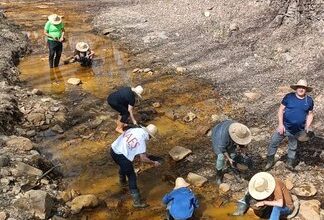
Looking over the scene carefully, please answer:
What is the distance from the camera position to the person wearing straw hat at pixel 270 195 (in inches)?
238

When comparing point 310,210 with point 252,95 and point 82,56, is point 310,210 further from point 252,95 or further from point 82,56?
point 82,56

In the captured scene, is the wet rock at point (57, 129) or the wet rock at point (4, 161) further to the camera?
the wet rock at point (57, 129)

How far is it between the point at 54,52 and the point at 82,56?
2.89 ft

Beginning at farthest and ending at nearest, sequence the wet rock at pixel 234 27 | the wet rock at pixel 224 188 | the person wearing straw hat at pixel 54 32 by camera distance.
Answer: the wet rock at pixel 234 27, the person wearing straw hat at pixel 54 32, the wet rock at pixel 224 188

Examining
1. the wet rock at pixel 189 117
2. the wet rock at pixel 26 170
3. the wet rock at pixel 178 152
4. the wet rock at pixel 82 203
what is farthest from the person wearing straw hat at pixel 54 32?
the wet rock at pixel 82 203

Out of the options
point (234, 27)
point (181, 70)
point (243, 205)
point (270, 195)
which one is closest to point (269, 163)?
point (243, 205)

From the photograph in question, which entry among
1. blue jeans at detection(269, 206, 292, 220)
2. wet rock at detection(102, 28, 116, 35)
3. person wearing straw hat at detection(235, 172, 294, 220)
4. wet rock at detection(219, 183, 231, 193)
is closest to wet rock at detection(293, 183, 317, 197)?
person wearing straw hat at detection(235, 172, 294, 220)

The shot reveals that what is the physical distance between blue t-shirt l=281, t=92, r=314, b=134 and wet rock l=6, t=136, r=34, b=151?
4563 mm

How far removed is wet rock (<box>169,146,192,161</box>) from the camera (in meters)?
8.21

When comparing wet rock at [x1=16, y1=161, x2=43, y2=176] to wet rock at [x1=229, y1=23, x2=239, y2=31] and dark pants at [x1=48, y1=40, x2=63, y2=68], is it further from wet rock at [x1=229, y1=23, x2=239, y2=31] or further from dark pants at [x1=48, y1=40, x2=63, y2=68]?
wet rock at [x1=229, y1=23, x2=239, y2=31]

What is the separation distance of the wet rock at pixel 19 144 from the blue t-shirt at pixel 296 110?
4563 millimetres

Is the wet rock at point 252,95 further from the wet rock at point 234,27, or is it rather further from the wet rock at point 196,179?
the wet rock at point 234,27

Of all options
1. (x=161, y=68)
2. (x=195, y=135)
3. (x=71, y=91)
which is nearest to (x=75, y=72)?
(x=71, y=91)

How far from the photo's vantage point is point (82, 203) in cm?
683
